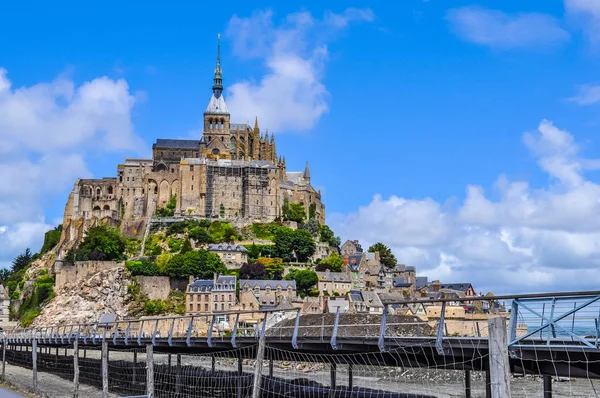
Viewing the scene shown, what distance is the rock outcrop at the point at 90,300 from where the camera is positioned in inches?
3150

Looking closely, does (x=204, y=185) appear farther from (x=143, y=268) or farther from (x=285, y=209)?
(x=143, y=268)

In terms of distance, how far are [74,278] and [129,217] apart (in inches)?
809

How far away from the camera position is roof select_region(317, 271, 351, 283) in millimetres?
87938

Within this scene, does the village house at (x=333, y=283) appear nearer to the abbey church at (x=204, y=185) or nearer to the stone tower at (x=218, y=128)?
the abbey church at (x=204, y=185)

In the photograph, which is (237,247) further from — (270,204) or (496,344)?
(496,344)

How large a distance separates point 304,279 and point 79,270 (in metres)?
25.5

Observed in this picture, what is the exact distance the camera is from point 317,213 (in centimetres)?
11125

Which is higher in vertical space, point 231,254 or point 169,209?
point 169,209

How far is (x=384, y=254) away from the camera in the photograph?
369 ft

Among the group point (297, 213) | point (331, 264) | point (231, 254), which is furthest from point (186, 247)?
point (297, 213)

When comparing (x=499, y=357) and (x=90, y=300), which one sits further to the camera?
(x=90, y=300)

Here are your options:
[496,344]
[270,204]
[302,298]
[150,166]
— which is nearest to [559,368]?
[496,344]

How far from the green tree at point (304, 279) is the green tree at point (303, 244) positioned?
6753 mm

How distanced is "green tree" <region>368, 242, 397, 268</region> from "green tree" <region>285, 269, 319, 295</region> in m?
25.8
